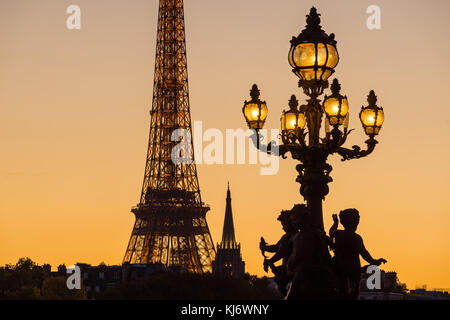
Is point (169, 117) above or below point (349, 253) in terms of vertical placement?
above

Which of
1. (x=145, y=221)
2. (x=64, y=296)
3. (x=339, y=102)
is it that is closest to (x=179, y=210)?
(x=145, y=221)

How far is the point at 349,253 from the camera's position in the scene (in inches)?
984

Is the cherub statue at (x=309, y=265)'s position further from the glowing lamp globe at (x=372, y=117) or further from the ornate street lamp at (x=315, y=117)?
the glowing lamp globe at (x=372, y=117)

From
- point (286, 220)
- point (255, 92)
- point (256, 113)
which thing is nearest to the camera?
point (286, 220)

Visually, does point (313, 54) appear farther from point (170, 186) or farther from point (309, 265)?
point (170, 186)

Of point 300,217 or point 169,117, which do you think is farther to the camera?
point 169,117

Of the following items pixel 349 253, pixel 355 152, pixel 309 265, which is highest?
pixel 355 152

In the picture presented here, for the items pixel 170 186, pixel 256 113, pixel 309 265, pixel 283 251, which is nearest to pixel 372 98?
pixel 256 113

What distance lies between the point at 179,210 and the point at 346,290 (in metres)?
106

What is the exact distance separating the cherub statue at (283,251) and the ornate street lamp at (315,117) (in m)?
2.99

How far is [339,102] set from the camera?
1176 inches

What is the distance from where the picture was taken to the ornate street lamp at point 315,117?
28516 mm

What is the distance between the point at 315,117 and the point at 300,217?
18.8ft
